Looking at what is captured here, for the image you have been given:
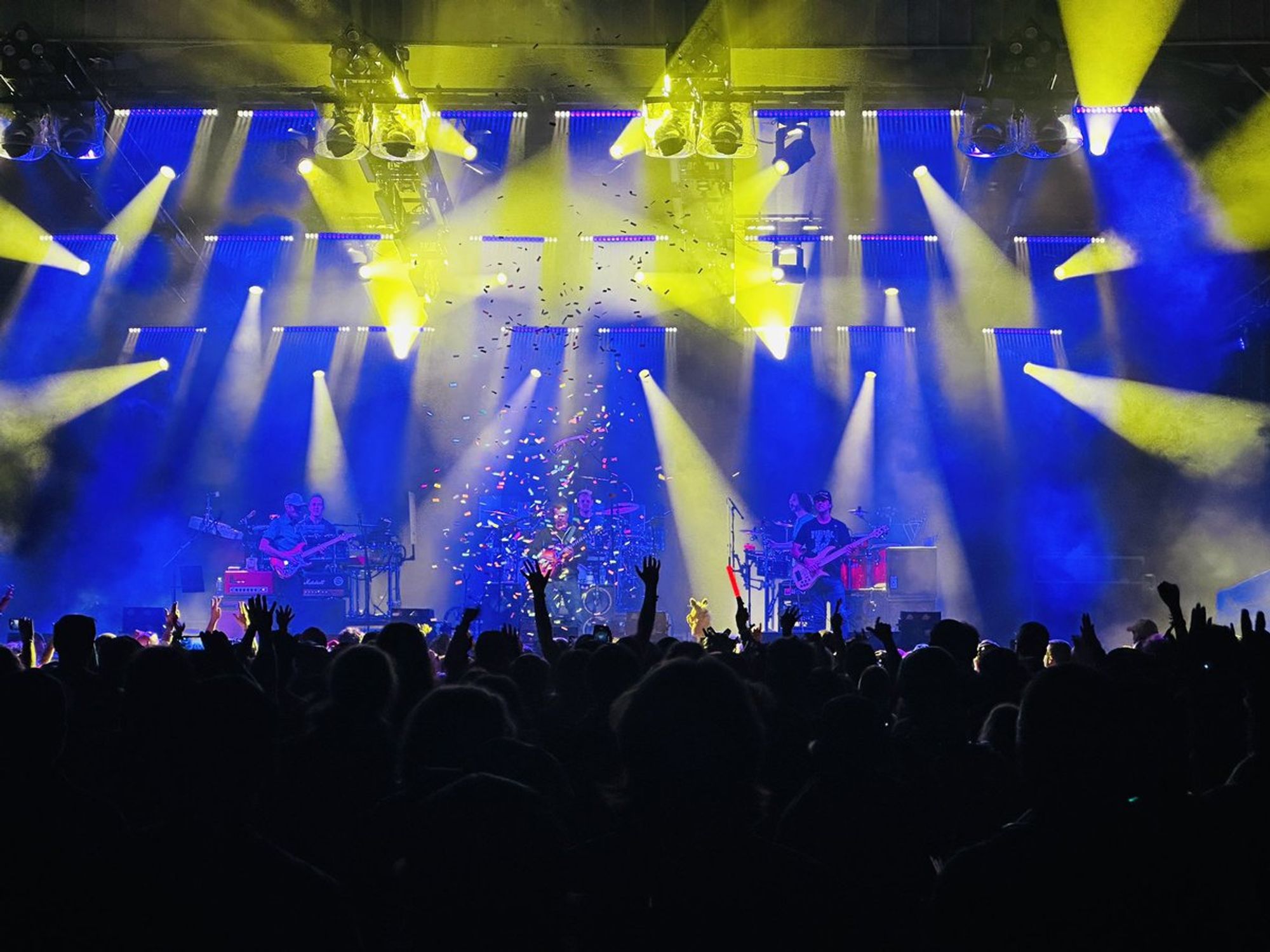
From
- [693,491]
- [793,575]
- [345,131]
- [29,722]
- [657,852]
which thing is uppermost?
[345,131]

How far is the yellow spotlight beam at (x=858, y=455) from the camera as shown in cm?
1720

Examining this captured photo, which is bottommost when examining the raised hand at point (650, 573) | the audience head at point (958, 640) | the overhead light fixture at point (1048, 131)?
the audience head at point (958, 640)

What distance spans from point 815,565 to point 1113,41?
6.91m

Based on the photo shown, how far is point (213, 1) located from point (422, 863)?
9.36m

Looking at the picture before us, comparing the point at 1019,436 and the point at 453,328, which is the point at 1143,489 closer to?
the point at 1019,436

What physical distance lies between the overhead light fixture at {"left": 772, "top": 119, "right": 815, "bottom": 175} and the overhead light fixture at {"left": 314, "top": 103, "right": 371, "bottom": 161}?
4.40 m

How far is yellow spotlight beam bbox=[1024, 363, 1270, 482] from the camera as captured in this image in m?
13.6

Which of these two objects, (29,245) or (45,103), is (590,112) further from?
(29,245)

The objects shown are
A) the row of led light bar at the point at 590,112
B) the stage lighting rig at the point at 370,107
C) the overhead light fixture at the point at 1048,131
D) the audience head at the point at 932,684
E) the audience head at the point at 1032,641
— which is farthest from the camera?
the row of led light bar at the point at 590,112

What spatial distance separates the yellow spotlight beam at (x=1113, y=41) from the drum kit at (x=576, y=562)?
24.6 feet

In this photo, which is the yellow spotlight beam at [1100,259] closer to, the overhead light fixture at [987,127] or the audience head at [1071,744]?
the overhead light fixture at [987,127]

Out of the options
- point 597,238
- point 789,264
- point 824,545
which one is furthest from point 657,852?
point 597,238

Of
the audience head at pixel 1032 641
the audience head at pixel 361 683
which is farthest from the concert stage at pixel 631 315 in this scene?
the audience head at pixel 361 683

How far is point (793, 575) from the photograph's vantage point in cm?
Answer: 1388
